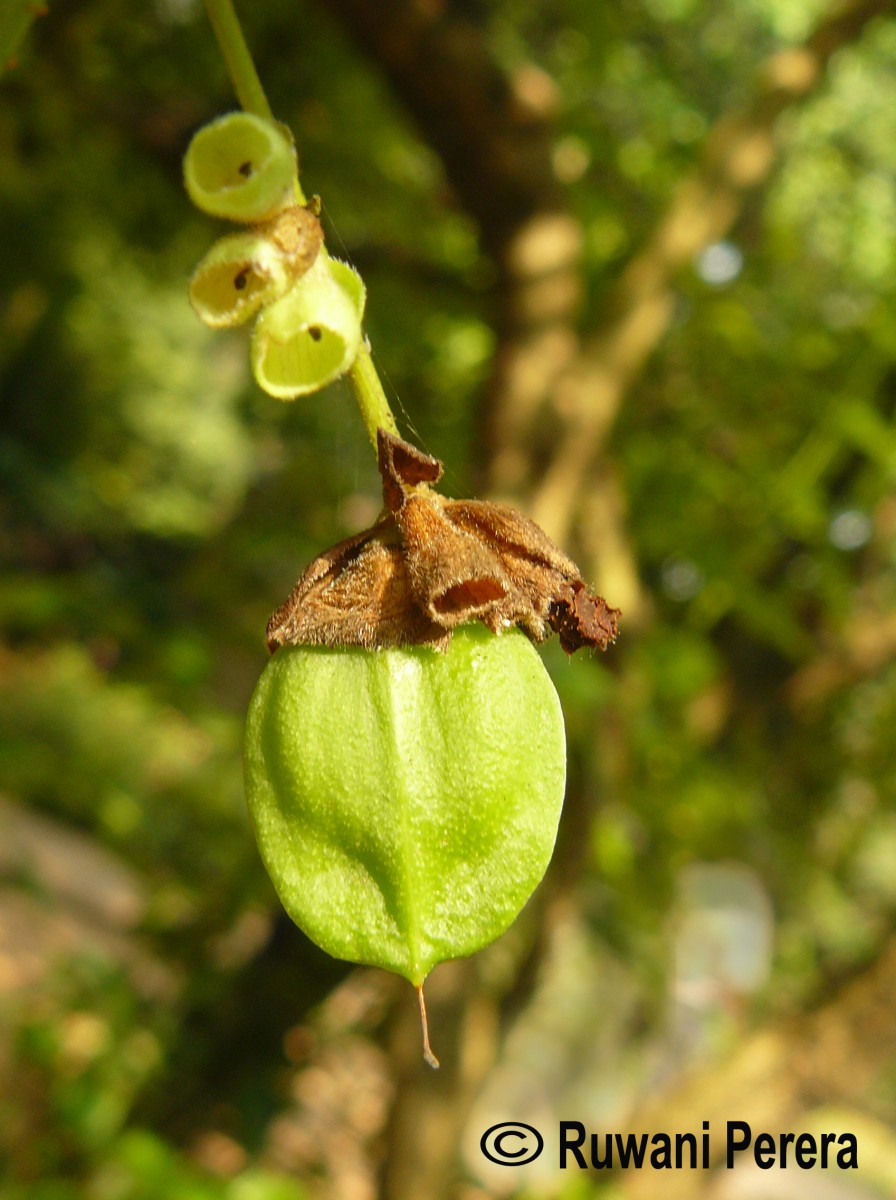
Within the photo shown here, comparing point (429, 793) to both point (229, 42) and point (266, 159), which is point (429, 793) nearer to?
point (266, 159)

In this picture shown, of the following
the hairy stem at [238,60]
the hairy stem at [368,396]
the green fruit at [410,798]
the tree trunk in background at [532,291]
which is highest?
the tree trunk in background at [532,291]

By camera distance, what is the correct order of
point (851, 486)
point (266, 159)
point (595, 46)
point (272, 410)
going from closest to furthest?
point (266, 159) → point (595, 46) → point (851, 486) → point (272, 410)

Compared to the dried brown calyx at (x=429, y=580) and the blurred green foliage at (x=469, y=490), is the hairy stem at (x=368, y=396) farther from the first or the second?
the blurred green foliage at (x=469, y=490)

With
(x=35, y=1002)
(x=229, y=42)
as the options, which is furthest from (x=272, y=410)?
(x=229, y=42)

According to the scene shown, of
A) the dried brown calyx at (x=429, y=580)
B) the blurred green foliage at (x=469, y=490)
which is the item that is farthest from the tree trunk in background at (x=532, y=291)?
the dried brown calyx at (x=429, y=580)

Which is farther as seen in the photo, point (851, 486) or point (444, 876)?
point (851, 486)

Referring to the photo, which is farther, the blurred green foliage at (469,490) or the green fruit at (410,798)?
the blurred green foliage at (469,490)
